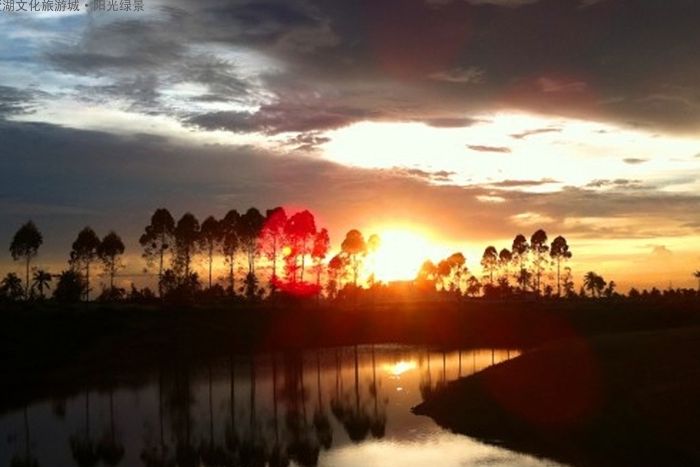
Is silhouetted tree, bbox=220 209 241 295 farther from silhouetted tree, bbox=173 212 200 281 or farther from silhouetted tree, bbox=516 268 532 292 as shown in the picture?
silhouetted tree, bbox=516 268 532 292

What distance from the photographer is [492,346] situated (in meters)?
98.4

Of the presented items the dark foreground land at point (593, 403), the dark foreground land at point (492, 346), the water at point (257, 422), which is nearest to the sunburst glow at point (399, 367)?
the water at point (257, 422)

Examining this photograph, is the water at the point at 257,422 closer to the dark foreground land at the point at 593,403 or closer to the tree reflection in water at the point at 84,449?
the tree reflection in water at the point at 84,449

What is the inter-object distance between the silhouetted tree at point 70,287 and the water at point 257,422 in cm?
5691

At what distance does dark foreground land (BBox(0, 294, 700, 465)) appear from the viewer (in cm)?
3631

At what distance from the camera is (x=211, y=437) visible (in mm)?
47125

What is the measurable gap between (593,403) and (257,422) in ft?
75.7

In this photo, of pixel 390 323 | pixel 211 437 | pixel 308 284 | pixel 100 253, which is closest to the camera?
pixel 211 437

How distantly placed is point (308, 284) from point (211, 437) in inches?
3880

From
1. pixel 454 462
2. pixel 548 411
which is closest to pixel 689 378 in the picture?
pixel 548 411

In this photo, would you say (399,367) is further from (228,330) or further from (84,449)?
(84,449)

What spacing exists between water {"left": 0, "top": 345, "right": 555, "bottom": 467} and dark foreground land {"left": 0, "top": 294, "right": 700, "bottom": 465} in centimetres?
299

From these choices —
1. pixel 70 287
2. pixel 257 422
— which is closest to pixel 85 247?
pixel 70 287

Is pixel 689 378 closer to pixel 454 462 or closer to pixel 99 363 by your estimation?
pixel 454 462
